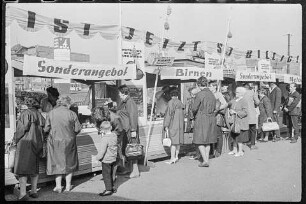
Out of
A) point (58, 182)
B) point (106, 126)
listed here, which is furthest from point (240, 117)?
point (58, 182)

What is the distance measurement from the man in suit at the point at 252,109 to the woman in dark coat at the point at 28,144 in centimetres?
388

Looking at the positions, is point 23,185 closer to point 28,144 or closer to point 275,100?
point 28,144

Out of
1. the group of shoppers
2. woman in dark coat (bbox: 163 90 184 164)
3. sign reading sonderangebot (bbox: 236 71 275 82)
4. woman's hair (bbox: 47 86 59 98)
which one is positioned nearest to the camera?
woman's hair (bbox: 47 86 59 98)

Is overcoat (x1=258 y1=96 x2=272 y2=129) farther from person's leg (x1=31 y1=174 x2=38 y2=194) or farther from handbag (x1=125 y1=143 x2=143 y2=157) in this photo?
person's leg (x1=31 y1=174 x2=38 y2=194)

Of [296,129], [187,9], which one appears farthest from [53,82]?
[296,129]

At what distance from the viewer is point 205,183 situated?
17.7ft

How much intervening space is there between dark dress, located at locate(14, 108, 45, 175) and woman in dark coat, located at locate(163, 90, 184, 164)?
231 centimetres

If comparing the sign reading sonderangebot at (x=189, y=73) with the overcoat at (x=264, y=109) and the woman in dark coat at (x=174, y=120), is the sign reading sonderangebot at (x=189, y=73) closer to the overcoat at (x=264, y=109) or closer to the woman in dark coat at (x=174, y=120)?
the woman in dark coat at (x=174, y=120)

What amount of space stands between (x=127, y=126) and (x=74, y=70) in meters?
1.20

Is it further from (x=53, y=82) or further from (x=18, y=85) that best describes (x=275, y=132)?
(x=18, y=85)

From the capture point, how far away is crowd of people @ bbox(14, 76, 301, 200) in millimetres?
4793

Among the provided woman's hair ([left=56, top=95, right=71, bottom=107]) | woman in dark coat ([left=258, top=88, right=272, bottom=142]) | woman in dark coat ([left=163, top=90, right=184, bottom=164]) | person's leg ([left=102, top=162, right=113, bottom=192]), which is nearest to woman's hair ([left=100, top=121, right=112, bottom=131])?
person's leg ([left=102, top=162, right=113, bottom=192])

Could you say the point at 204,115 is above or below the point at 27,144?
above

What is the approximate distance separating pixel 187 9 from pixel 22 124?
287 centimetres
